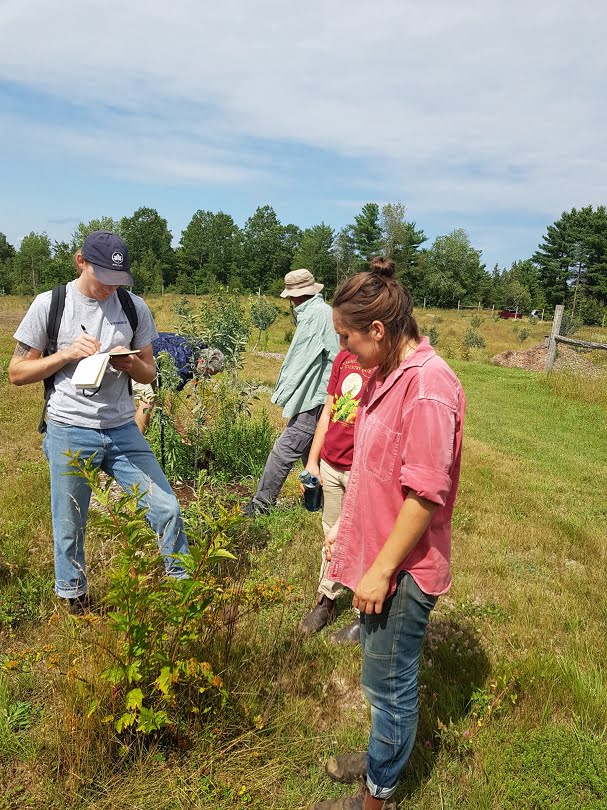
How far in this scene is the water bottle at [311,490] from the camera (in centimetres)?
327

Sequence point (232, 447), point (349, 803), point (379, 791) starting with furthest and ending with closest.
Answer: point (232, 447)
point (349, 803)
point (379, 791)

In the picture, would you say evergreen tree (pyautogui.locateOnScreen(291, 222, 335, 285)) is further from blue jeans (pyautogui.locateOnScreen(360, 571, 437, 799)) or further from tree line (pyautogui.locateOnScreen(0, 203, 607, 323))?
blue jeans (pyautogui.locateOnScreen(360, 571, 437, 799))

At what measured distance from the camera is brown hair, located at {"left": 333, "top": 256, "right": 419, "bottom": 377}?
168 cm

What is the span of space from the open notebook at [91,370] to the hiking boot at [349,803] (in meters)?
1.90

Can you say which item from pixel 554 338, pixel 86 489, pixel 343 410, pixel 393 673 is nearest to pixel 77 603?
pixel 86 489

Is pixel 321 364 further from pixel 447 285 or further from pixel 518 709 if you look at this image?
pixel 447 285

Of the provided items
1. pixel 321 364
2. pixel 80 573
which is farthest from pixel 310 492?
pixel 80 573

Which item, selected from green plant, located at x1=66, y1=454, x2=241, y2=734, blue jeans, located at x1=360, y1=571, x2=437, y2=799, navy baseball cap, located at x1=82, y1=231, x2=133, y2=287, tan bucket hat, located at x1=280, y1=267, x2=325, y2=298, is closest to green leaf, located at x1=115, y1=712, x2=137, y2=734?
A: green plant, located at x1=66, y1=454, x2=241, y2=734

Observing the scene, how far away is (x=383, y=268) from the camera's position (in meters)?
1.93

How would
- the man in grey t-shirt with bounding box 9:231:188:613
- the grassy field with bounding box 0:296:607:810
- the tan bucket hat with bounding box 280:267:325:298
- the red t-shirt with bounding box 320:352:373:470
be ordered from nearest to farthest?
A: the grassy field with bounding box 0:296:607:810, the man in grey t-shirt with bounding box 9:231:188:613, the red t-shirt with bounding box 320:352:373:470, the tan bucket hat with bounding box 280:267:325:298

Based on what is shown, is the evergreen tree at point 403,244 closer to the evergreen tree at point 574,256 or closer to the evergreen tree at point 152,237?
the evergreen tree at point 574,256

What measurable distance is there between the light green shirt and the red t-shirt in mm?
958

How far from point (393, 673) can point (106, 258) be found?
211 centimetres

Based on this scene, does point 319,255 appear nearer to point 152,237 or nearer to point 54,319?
point 152,237
